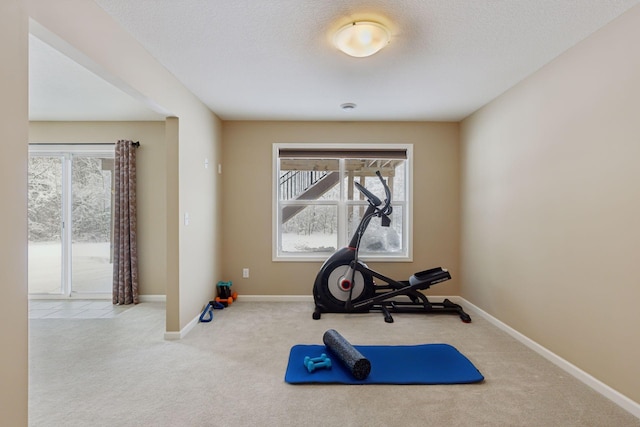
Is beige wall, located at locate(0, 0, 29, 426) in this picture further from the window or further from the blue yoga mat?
the window

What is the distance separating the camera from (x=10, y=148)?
4.50 ft

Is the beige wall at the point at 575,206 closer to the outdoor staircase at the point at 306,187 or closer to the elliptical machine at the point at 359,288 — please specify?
the elliptical machine at the point at 359,288

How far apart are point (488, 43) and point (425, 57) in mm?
446

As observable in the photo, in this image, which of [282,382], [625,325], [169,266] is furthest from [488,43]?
→ [169,266]

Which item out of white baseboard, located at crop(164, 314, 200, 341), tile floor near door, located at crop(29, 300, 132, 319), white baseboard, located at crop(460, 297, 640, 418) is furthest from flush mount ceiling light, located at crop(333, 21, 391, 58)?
tile floor near door, located at crop(29, 300, 132, 319)

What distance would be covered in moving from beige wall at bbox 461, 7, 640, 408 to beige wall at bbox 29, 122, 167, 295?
4.19 metres

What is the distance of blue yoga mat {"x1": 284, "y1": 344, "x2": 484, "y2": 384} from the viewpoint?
7.41ft

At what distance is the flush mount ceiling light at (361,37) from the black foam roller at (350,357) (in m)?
2.15

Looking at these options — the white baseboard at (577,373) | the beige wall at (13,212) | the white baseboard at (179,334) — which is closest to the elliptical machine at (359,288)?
the white baseboard at (577,373)

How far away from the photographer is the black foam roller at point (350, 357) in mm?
2236

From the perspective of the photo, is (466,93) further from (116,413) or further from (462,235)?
(116,413)

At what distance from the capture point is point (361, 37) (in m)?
2.10

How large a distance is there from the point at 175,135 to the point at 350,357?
98.7 inches

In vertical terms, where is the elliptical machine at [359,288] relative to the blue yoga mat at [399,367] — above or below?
above
